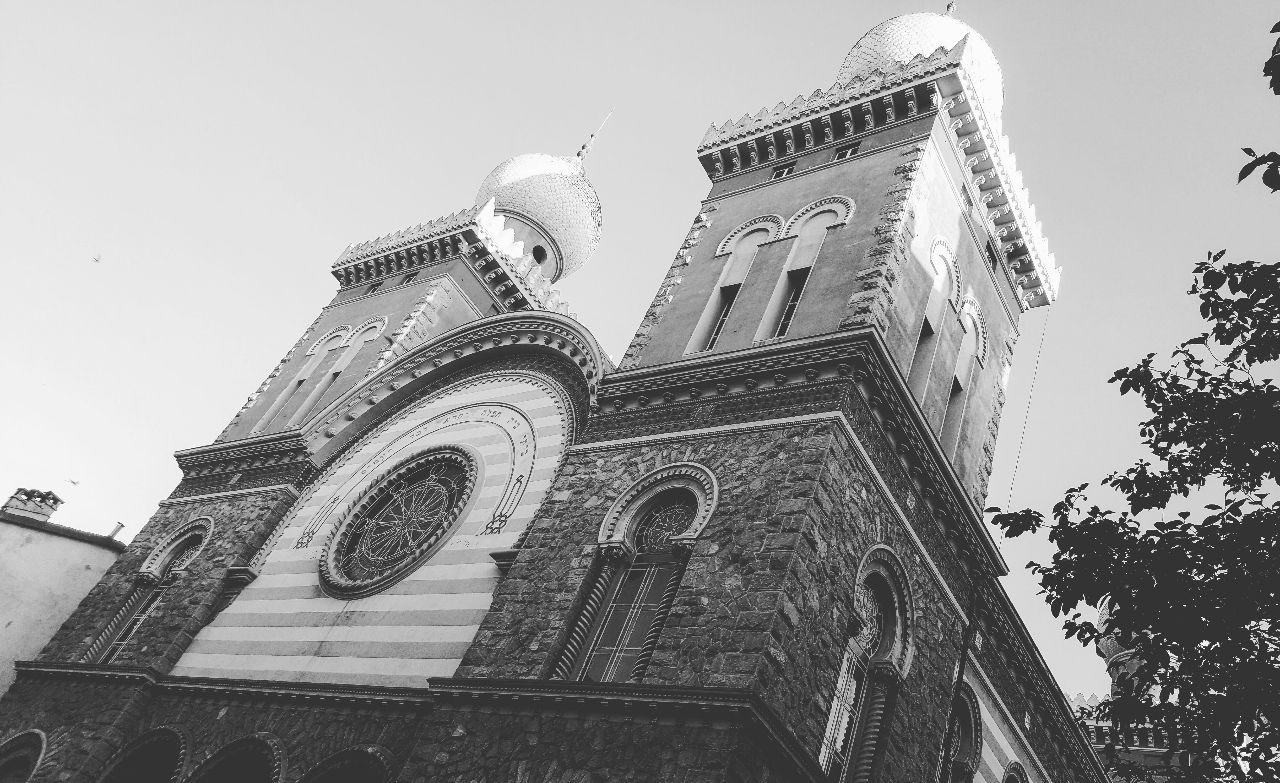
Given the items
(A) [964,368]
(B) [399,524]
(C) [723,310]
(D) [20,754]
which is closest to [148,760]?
(D) [20,754]

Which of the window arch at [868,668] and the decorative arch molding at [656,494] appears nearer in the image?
the window arch at [868,668]

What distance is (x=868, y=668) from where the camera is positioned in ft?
44.7

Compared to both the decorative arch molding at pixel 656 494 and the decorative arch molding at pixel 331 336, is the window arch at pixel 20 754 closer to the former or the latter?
the decorative arch molding at pixel 656 494

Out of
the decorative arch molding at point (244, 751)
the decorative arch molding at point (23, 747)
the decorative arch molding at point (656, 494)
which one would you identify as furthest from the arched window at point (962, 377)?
the decorative arch molding at point (23, 747)

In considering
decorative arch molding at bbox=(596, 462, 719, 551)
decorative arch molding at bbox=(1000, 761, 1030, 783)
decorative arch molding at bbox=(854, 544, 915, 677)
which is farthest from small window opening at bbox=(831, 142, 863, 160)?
decorative arch molding at bbox=(1000, 761, 1030, 783)

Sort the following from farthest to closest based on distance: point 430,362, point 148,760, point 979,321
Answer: point 430,362 < point 979,321 < point 148,760

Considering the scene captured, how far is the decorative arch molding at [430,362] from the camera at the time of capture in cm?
1897

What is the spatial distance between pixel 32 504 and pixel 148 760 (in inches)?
395

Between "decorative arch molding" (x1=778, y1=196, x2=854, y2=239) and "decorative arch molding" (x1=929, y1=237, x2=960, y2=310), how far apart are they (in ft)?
5.48

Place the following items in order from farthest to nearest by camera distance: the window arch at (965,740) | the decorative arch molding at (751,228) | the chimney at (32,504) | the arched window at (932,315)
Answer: the chimney at (32,504) → the decorative arch molding at (751,228) → the arched window at (932,315) → the window arch at (965,740)

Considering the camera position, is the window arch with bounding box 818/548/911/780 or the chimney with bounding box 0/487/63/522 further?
the chimney with bounding box 0/487/63/522

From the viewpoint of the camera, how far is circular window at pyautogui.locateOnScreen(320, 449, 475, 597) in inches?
653

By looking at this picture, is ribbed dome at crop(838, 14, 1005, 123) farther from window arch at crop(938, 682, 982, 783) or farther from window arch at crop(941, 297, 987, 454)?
window arch at crop(938, 682, 982, 783)

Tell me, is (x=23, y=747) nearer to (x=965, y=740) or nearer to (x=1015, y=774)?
(x=965, y=740)
